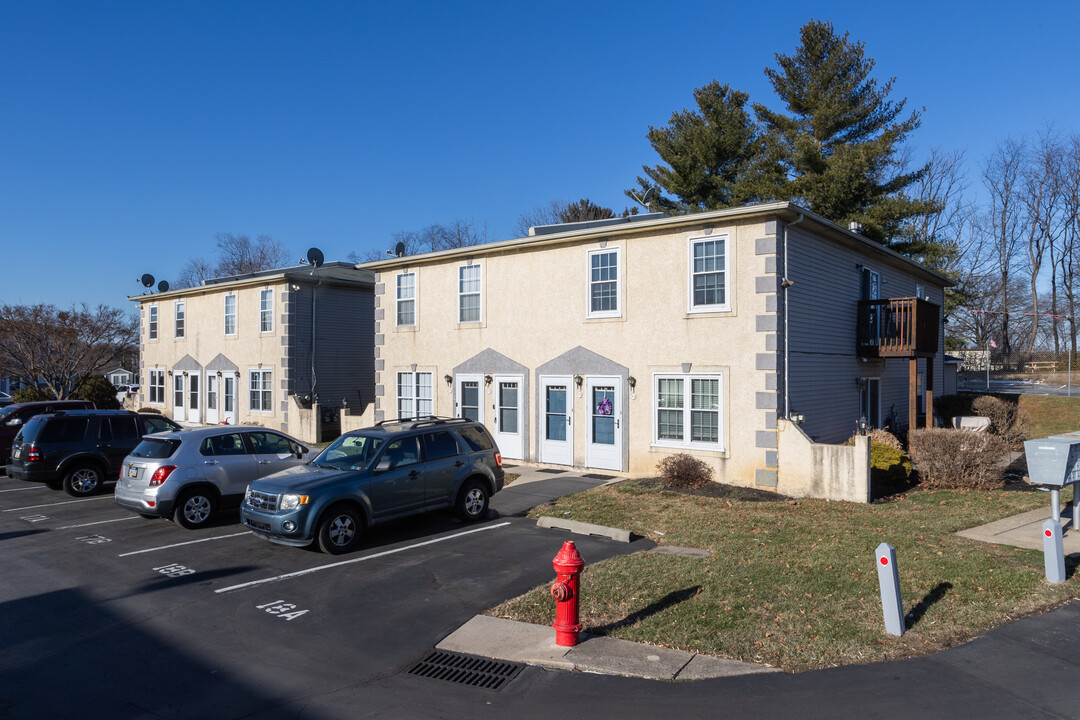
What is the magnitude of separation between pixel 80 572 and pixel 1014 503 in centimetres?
1438

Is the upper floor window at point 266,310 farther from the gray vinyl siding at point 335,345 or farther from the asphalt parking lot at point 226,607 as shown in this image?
the asphalt parking lot at point 226,607

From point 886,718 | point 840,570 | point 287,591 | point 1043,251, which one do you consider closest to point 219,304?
point 287,591

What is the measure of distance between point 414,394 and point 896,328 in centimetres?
1290

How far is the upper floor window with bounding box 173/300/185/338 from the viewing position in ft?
97.1

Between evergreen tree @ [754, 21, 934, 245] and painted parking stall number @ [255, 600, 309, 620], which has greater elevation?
evergreen tree @ [754, 21, 934, 245]

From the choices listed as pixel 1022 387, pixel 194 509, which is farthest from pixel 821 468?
pixel 1022 387

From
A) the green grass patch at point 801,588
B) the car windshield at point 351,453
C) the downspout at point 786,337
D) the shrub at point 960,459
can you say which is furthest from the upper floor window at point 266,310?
the shrub at point 960,459

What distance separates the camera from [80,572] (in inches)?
348

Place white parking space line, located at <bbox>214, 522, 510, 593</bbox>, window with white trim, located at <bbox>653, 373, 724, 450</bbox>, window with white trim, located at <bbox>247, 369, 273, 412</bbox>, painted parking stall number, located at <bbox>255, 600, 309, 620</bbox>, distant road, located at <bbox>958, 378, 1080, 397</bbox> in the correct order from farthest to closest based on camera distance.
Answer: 1. distant road, located at <bbox>958, 378, 1080, 397</bbox>
2. window with white trim, located at <bbox>247, 369, 273, 412</bbox>
3. window with white trim, located at <bbox>653, 373, 724, 450</bbox>
4. white parking space line, located at <bbox>214, 522, 510, 593</bbox>
5. painted parking stall number, located at <bbox>255, 600, 309, 620</bbox>

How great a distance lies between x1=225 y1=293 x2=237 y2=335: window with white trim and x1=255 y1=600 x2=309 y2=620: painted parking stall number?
2150cm

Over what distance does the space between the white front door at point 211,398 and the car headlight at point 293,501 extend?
67.4 ft

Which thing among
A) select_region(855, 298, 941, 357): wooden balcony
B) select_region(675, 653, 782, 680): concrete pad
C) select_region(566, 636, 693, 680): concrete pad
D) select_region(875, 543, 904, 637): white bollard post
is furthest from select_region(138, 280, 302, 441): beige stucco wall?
select_region(875, 543, 904, 637): white bollard post

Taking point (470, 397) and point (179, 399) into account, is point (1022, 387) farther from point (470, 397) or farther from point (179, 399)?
point (179, 399)

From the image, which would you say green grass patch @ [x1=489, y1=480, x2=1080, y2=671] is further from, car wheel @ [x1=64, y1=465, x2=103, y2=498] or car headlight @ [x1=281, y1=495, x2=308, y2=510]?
car wheel @ [x1=64, y1=465, x2=103, y2=498]
